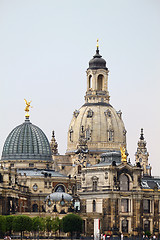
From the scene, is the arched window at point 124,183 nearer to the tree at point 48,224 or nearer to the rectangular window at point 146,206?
the rectangular window at point 146,206

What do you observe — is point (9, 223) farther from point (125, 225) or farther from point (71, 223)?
point (125, 225)

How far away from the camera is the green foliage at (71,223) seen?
167250 mm

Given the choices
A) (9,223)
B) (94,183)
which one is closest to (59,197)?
(94,183)

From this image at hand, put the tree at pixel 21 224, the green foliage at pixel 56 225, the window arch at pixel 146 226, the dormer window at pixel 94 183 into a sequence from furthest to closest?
1. the window arch at pixel 146 226
2. the dormer window at pixel 94 183
3. the green foliage at pixel 56 225
4. the tree at pixel 21 224

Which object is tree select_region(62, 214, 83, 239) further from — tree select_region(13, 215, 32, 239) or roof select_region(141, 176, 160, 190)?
roof select_region(141, 176, 160, 190)

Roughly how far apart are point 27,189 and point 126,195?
80.9 feet

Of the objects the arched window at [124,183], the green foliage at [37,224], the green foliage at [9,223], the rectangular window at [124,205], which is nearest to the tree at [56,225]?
the green foliage at [37,224]

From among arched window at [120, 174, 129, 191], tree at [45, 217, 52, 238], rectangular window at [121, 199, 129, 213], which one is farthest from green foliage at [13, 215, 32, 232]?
arched window at [120, 174, 129, 191]

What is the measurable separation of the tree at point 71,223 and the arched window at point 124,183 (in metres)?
20.7

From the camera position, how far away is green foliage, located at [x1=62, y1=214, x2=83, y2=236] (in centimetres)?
16725

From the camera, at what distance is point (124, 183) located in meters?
188

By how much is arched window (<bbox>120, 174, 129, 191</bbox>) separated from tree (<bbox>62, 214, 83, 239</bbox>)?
2069 cm

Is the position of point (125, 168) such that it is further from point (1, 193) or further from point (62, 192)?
point (1, 193)

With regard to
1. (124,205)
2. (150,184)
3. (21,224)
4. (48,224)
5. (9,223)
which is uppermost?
(150,184)
